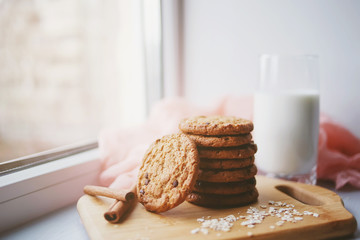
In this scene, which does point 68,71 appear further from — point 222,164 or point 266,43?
point 222,164

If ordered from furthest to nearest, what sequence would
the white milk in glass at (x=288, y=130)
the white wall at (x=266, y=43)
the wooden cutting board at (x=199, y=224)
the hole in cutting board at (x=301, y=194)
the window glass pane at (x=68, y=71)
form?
the window glass pane at (x=68, y=71)
the white wall at (x=266, y=43)
the white milk in glass at (x=288, y=130)
the hole in cutting board at (x=301, y=194)
the wooden cutting board at (x=199, y=224)

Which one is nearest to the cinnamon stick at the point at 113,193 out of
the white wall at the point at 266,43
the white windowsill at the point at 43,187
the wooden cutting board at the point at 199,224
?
the wooden cutting board at the point at 199,224

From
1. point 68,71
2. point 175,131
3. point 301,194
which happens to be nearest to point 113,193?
point 175,131

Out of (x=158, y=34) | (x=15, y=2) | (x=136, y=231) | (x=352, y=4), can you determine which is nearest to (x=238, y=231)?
(x=136, y=231)

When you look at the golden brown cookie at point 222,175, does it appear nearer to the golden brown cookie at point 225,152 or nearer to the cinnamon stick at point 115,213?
the golden brown cookie at point 225,152

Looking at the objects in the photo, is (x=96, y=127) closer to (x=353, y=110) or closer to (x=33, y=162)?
(x=33, y=162)

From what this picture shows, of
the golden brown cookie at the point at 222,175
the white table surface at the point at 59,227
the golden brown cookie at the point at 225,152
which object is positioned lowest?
the white table surface at the point at 59,227
